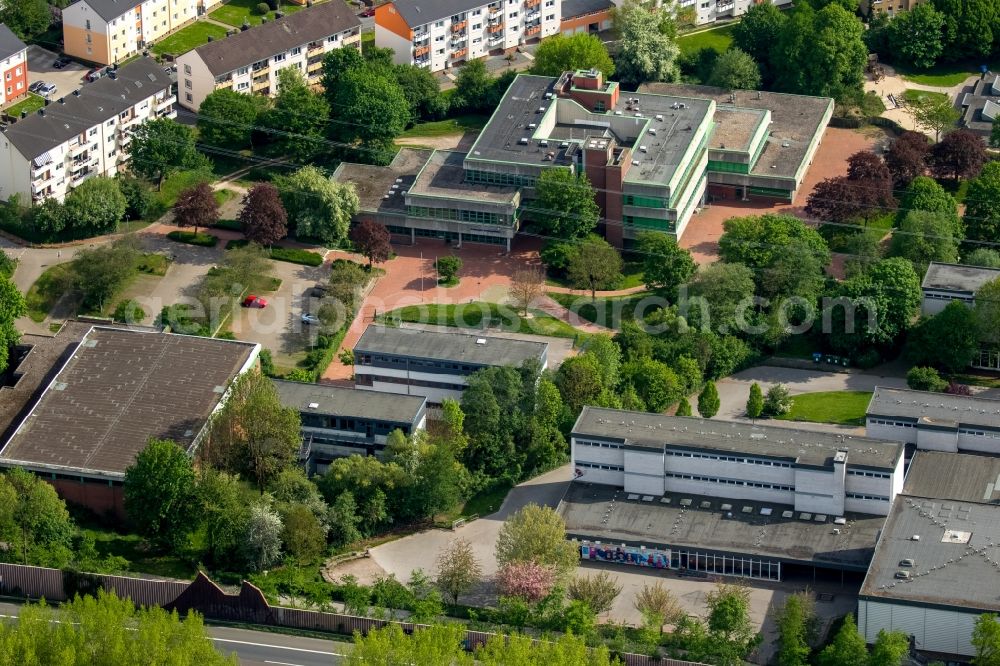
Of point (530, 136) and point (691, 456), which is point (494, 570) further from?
point (530, 136)

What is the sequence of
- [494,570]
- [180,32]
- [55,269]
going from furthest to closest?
[180,32] → [55,269] → [494,570]

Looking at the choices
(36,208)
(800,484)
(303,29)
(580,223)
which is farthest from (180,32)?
(800,484)

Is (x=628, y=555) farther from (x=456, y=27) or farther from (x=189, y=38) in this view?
(x=189, y=38)

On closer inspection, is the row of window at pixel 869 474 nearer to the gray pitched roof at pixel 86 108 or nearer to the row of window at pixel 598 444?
the row of window at pixel 598 444

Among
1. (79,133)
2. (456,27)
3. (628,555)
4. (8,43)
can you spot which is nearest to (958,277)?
(628,555)

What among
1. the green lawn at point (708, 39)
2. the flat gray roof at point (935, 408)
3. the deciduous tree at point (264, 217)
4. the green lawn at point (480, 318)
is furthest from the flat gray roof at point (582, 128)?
the flat gray roof at point (935, 408)

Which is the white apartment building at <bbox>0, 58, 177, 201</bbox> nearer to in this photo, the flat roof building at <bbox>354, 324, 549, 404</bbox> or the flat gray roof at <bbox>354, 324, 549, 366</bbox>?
the flat gray roof at <bbox>354, 324, 549, 366</bbox>
